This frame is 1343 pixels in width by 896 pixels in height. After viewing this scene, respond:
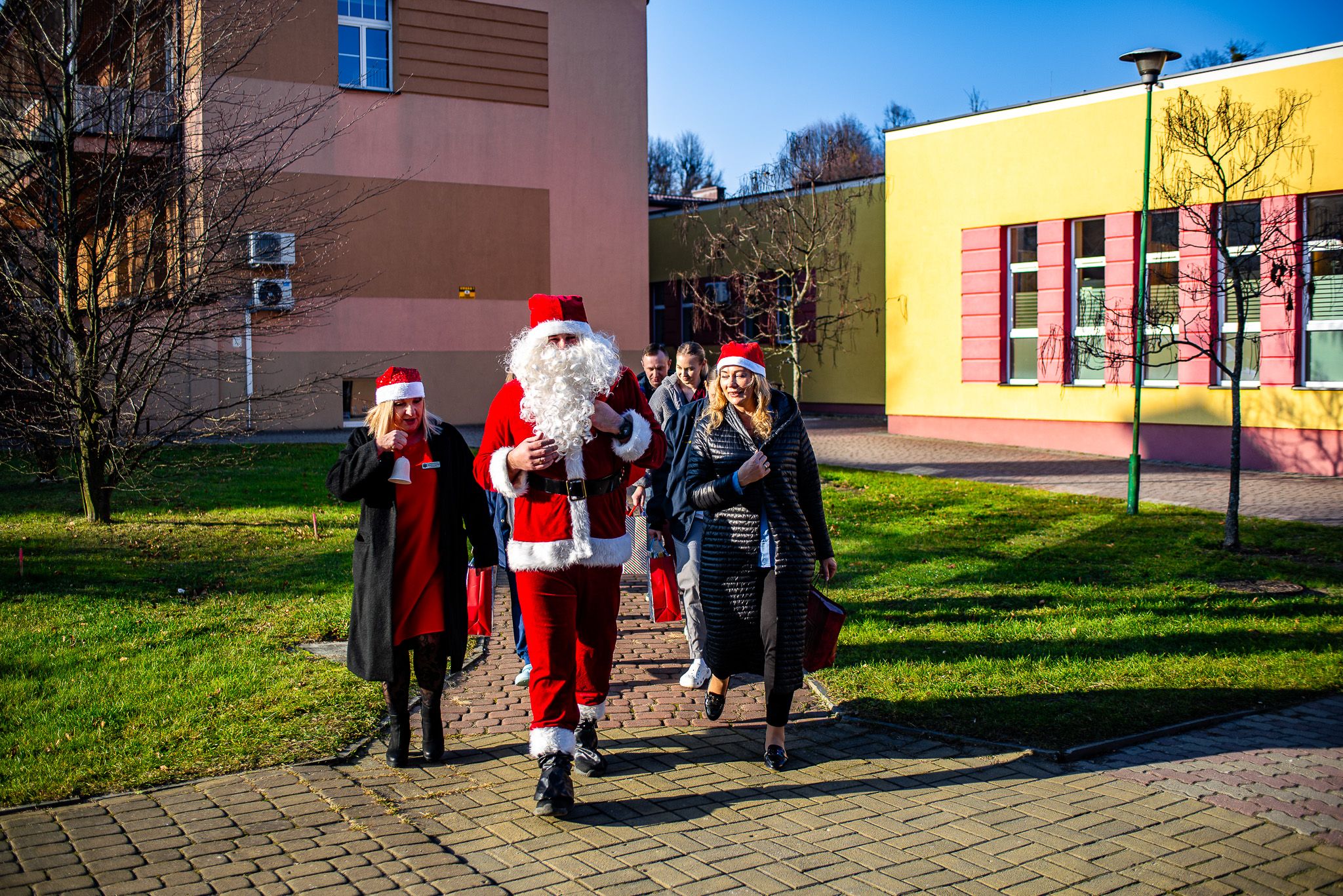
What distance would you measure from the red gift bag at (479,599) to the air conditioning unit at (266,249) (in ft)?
23.0

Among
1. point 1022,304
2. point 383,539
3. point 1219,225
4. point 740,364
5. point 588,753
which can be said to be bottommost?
point 588,753

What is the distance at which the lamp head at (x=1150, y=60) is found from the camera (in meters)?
12.1

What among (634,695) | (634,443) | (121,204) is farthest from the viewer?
(121,204)

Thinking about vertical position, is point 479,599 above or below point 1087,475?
above

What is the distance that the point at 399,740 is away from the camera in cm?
540

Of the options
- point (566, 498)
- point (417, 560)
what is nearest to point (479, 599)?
point (417, 560)

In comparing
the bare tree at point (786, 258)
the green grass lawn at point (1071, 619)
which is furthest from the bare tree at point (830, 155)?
the green grass lawn at point (1071, 619)

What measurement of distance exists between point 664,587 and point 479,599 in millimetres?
1289

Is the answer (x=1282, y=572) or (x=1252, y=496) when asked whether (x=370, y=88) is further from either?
(x=1282, y=572)

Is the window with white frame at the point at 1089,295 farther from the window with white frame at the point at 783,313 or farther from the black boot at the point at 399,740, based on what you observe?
the black boot at the point at 399,740

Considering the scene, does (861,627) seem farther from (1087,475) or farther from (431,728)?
(1087,475)

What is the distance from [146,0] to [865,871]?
A: 34.4 ft

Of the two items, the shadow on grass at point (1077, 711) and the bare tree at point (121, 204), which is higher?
the bare tree at point (121, 204)

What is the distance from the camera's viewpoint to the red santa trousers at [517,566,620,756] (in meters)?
5.00
